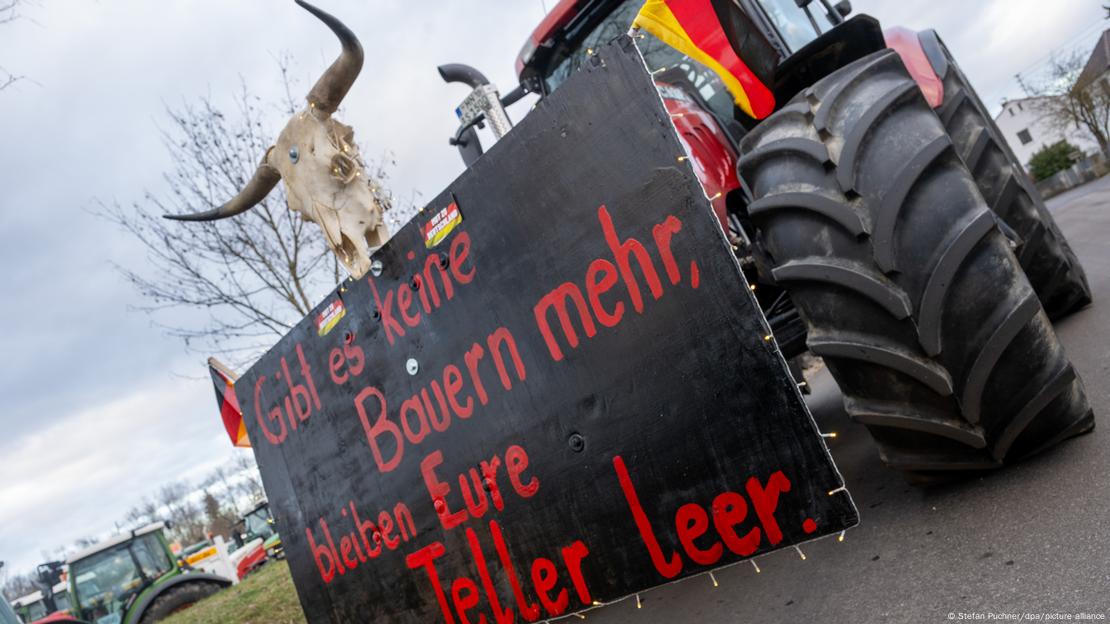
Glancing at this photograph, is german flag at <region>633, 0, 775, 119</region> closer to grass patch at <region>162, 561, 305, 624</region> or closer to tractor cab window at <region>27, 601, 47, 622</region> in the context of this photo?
grass patch at <region>162, 561, 305, 624</region>

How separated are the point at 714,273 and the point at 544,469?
939 mm

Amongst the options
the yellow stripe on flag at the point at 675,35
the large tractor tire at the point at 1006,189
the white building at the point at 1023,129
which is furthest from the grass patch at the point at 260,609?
the white building at the point at 1023,129

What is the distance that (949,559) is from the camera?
238 cm

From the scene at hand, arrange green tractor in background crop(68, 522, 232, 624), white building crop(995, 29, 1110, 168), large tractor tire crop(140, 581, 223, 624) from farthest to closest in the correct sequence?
white building crop(995, 29, 1110, 168), green tractor in background crop(68, 522, 232, 624), large tractor tire crop(140, 581, 223, 624)

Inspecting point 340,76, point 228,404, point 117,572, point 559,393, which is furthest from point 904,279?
point 117,572

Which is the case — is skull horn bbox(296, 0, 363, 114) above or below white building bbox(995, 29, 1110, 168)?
below

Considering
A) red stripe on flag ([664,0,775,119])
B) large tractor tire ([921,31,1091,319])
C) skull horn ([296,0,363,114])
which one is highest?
skull horn ([296,0,363,114])

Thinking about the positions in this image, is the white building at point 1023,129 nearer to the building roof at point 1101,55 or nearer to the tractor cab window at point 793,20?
the building roof at point 1101,55

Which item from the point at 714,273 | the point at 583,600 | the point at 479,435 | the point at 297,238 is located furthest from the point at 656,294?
the point at 297,238

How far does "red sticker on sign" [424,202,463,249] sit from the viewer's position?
8.61 feet

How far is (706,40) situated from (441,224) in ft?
5.22

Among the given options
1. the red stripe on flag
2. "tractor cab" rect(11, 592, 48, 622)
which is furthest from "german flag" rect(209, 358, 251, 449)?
"tractor cab" rect(11, 592, 48, 622)

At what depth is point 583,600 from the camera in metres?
2.47

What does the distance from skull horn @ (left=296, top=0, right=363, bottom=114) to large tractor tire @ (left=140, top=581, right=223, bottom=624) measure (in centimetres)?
1385
